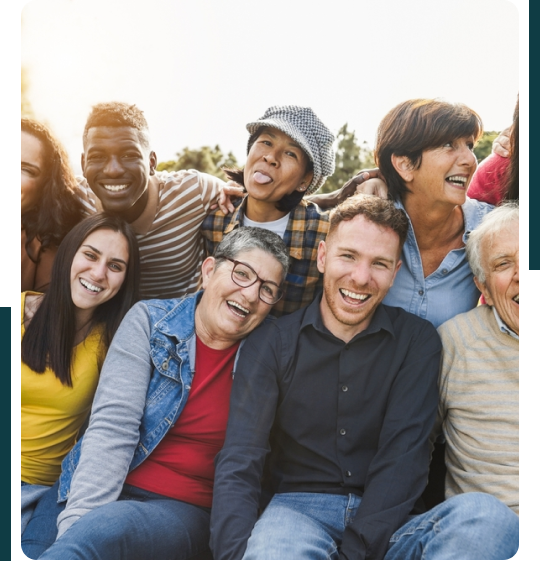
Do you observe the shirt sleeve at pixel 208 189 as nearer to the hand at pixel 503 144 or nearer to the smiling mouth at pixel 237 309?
the smiling mouth at pixel 237 309

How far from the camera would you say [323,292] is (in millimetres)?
2727

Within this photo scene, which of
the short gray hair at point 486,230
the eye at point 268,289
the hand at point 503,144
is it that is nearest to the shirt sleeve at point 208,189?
the eye at point 268,289

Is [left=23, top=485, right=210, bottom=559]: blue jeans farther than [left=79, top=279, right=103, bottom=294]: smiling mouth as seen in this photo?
No

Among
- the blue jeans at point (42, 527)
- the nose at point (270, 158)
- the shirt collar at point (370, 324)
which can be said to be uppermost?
the nose at point (270, 158)

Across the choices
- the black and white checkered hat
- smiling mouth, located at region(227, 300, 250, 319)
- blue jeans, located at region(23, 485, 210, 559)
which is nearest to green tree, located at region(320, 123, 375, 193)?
the black and white checkered hat

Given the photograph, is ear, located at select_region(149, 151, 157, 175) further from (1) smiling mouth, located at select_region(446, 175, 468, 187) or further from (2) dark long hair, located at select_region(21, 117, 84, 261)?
(1) smiling mouth, located at select_region(446, 175, 468, 187)

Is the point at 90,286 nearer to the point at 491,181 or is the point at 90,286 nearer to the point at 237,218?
the point at 237,218

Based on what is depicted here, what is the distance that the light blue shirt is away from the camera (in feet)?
9.71

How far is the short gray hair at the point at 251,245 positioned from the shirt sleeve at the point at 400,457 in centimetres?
75

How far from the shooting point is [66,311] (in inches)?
114

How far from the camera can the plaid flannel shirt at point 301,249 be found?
3.18 meters

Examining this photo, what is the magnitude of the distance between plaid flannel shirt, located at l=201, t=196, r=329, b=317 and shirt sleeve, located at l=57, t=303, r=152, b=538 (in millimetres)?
827
